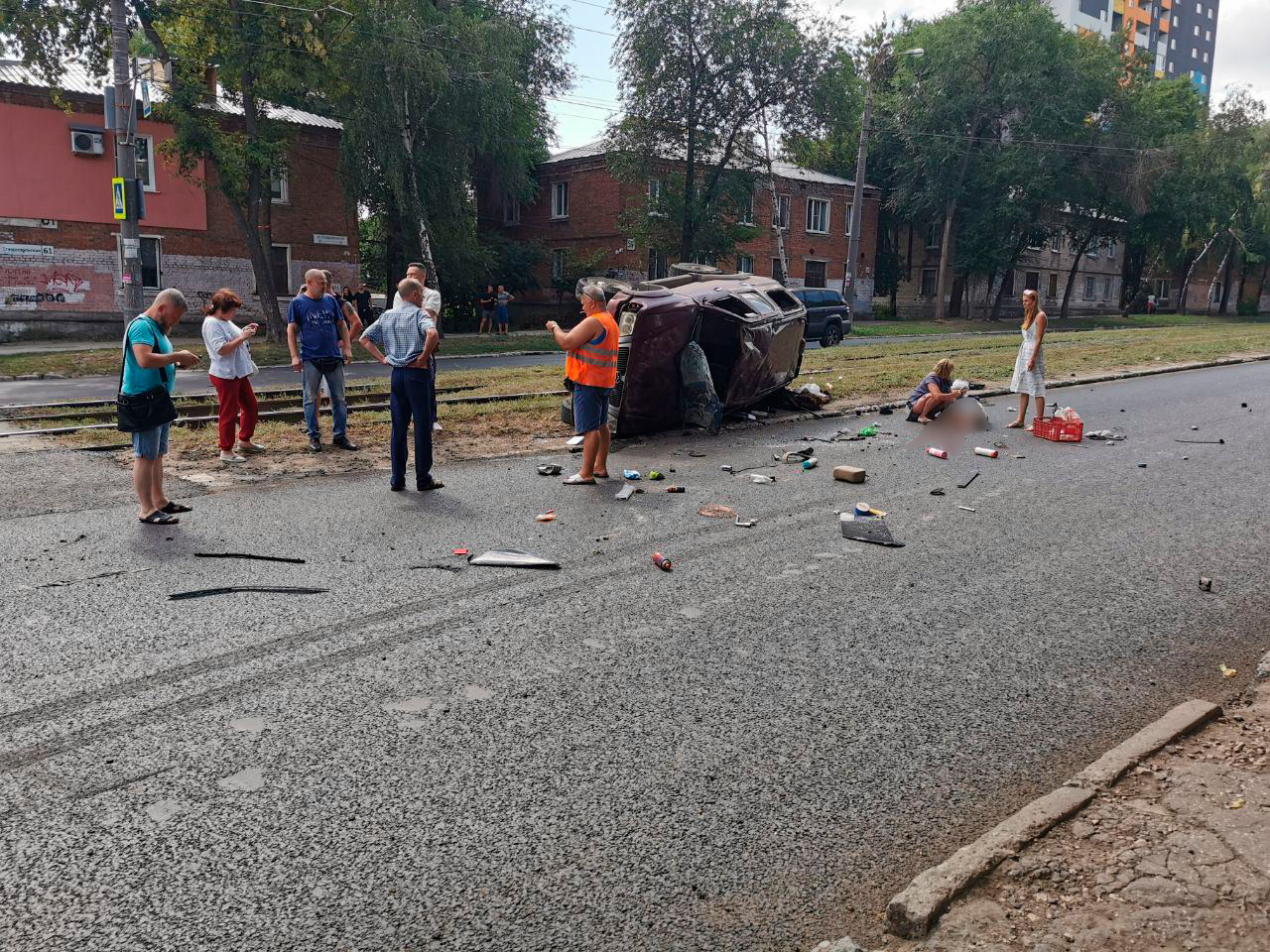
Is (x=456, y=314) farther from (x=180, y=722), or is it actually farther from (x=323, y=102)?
(x=180, y=722)

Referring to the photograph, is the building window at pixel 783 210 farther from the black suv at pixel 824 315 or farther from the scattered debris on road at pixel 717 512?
the scattered debris on road at pixel 717 512

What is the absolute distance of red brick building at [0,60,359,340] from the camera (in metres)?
26.7

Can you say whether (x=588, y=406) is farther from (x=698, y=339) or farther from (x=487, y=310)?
(x=487, y=310)

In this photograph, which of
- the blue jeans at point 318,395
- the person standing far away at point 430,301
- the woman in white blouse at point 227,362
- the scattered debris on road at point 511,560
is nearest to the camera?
the scattered debris on road at point 511,560

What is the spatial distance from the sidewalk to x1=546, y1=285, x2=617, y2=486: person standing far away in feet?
19.5

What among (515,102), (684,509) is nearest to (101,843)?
(684,509)

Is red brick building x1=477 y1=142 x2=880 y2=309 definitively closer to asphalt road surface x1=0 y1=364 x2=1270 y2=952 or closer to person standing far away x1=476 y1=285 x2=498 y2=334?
person standing far away x1=476 y1=285 x2=498 y2=334

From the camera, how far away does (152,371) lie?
23.3 ft

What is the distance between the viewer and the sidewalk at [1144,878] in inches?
103

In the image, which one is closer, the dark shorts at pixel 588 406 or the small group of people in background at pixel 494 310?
the dark shorts at pixel 588 406

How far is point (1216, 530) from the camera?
24.0 ft

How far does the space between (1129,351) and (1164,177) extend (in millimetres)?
29100

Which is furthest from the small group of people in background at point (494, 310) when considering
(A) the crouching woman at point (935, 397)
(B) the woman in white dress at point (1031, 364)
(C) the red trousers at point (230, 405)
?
(C) the red trousers at point (230, 405)

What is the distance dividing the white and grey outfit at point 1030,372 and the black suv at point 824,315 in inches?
660
